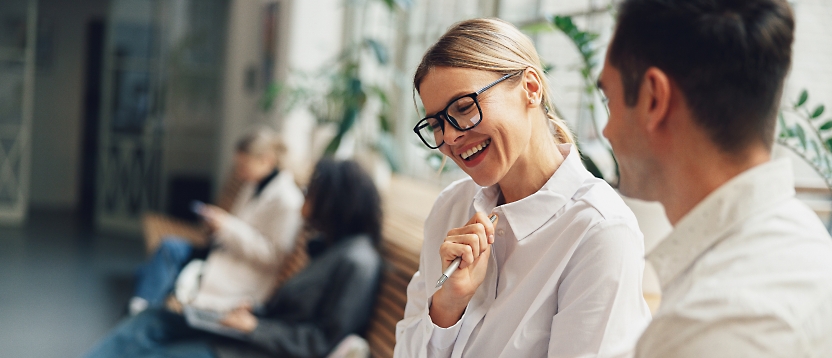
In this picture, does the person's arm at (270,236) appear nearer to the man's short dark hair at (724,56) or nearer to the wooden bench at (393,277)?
the wooden bench at (393,277)

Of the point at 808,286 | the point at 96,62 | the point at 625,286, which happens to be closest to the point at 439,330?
the point at 625,286

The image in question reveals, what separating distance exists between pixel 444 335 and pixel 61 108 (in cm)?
931

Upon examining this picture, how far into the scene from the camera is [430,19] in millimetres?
4520

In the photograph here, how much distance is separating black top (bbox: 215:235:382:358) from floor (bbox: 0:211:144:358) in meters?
1.85

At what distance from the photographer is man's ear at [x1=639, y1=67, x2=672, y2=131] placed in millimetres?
753

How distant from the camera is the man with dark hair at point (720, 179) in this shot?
0.68 meters

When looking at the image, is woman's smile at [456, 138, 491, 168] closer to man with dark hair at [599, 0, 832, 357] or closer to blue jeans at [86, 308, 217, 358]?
man with dark hair at [599, 0, 832, 357]

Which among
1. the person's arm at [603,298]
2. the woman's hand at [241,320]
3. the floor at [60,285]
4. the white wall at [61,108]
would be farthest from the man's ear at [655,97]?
the white wall at [61,108]

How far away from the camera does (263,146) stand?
3.91 meters

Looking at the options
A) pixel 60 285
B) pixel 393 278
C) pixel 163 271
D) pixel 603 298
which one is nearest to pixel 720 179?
pixel 603 298

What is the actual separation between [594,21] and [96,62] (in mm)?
8491

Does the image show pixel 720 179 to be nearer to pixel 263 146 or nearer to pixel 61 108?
pixel 263 146

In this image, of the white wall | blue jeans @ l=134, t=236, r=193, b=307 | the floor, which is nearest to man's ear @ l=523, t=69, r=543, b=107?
blue jeans @ l=134, t=236, r=193, b=307

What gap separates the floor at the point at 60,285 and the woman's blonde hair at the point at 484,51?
3.46m
